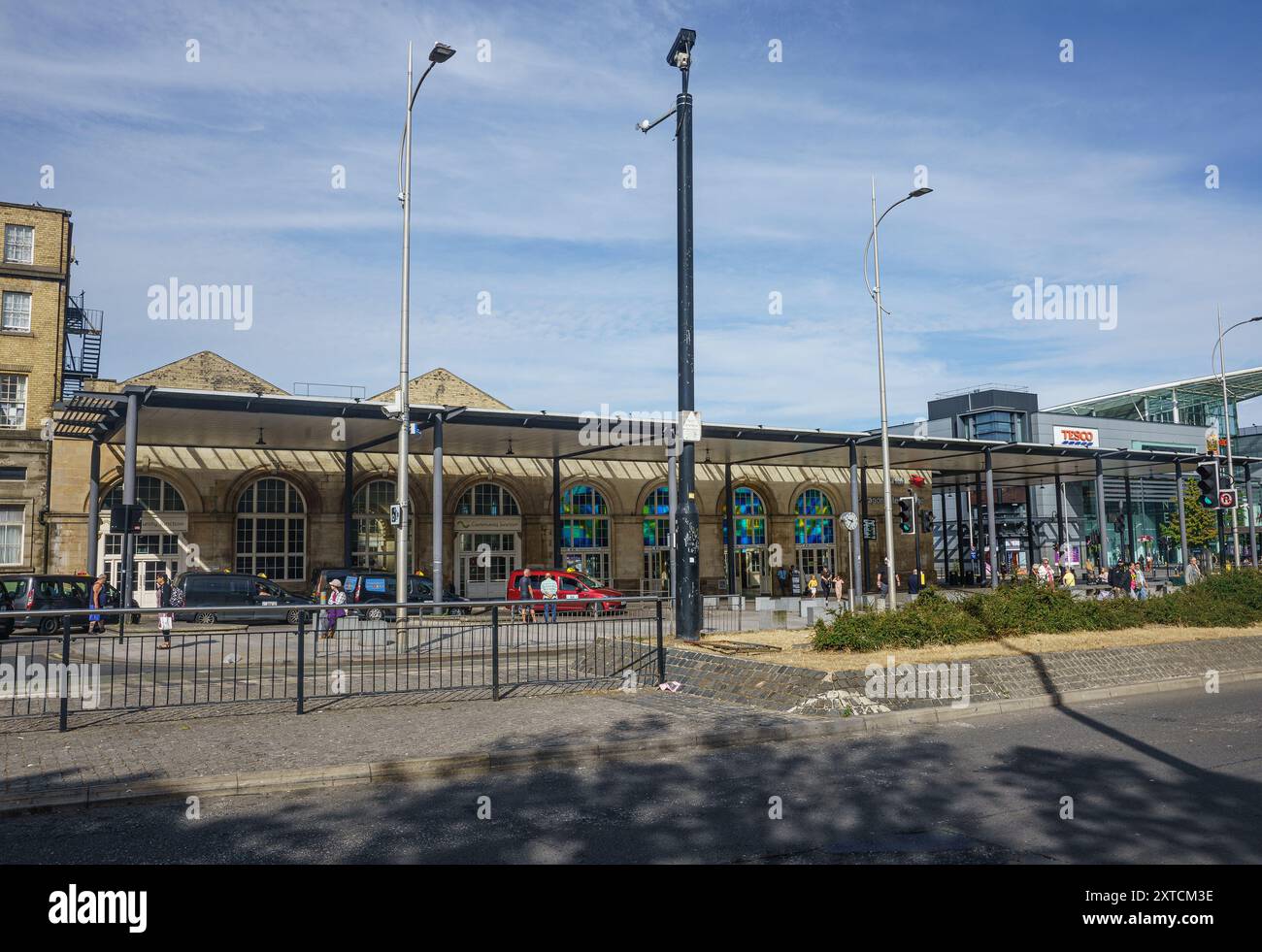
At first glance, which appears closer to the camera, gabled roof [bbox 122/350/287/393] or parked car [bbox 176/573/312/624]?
parked car [bbox 176/573/312/624]

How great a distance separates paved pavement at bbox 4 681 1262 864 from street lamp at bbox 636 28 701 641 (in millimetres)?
5386

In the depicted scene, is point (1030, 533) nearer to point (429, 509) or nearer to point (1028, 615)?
point (429, 509)

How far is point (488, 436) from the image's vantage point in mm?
36125

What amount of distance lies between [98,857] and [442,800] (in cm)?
243

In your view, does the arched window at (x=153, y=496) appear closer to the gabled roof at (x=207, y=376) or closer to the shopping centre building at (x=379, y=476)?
the shopping centre building at (x=379, y=476)

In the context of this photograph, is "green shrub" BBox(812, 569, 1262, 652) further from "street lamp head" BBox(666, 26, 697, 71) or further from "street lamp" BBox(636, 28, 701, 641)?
"street lamp head" BBox(666, 26, 697, 71)

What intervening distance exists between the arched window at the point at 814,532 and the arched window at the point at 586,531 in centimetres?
1076

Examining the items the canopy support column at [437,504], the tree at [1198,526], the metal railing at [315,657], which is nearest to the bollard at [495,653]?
the metal railing at [315,657]

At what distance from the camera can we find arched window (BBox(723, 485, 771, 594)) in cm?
4841

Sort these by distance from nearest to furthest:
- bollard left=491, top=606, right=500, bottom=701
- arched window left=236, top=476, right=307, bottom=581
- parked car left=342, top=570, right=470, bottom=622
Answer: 1. bollard left=491, top=606, right=500, bottom=701
2. parked car left=342, top=570, right=470, bottom=622
3. arched window left=236, top=476, right=307, bottom=581

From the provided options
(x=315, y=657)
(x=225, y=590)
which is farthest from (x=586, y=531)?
(x=315, y=657)

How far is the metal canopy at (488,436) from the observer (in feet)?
93.6

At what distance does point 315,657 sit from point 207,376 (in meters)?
35.7

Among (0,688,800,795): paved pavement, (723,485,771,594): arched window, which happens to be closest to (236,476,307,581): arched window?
(723,485,771,594): arched window
